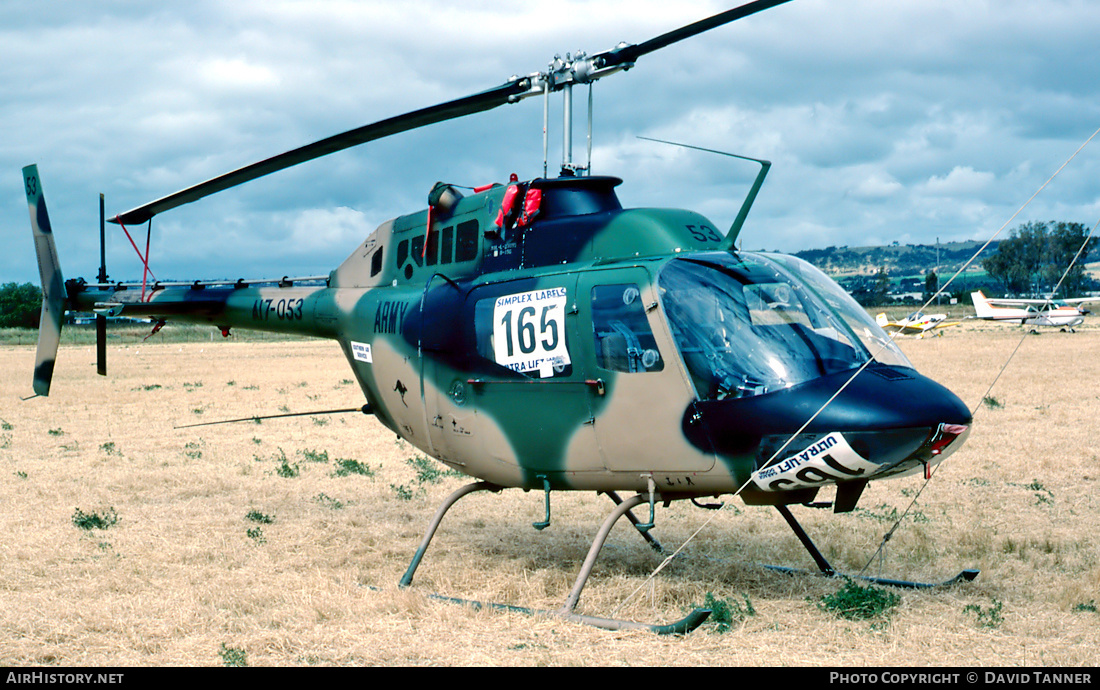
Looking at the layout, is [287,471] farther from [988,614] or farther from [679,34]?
[988,614]

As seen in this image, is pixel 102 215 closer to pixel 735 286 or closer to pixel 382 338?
pixel 382 338

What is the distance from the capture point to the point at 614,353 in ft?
23.2

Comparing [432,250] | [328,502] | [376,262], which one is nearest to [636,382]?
[432,250]

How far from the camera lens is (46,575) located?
885 centimetres

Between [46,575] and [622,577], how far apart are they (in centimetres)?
536

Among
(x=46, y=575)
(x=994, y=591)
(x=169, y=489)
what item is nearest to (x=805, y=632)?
(x=994, y=591)

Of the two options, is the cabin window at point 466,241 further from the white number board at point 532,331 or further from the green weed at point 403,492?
the green weed at point 403,492

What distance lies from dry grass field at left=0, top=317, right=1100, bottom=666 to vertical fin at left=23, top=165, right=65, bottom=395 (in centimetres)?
212

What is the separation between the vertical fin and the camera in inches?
486

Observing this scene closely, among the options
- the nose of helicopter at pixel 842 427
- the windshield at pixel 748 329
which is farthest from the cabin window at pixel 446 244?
the nose of helicopter at pixel 842 427

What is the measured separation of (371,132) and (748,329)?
12.4ft

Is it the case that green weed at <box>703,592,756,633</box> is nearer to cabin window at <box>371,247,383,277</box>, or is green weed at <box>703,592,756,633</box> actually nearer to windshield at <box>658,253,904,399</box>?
windshield at <box>658,253,904,399</box>

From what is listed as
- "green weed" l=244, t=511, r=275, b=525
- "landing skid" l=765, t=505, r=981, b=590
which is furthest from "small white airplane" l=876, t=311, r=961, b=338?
"green weed" l=244, t=511, r=275, b=525

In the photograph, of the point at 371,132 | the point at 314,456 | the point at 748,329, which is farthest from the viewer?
the point at 314,456
